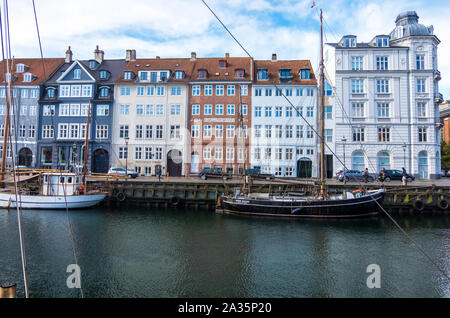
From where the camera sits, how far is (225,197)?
2533 centimetres

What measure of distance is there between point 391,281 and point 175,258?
30.7 feet

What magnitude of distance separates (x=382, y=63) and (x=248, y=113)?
66.8 ft

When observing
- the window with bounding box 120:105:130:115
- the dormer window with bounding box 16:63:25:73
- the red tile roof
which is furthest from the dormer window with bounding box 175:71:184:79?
the dormer window with bounding box 16:63:25:73

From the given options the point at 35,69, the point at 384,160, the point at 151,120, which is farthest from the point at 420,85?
the point at 35,69

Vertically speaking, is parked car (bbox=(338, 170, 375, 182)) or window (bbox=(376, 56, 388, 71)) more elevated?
window (bbox=(376, 56, 388, 71))

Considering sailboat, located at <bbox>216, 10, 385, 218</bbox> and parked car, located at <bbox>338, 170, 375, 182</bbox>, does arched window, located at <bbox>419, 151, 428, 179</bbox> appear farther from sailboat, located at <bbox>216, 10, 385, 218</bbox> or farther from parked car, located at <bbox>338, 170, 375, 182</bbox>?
sailboat, located at <bbox>216, 10, 385, 218</bbox>

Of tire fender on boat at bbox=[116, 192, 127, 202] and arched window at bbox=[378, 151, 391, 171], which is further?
arched window at bbox=[378, 151, 391, 171]

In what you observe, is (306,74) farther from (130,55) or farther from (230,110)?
(130,55)

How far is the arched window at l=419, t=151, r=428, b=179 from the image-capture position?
37.6m

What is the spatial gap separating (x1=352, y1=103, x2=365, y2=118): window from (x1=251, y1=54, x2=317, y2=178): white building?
540 centimetres

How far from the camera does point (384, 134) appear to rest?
38.8m
